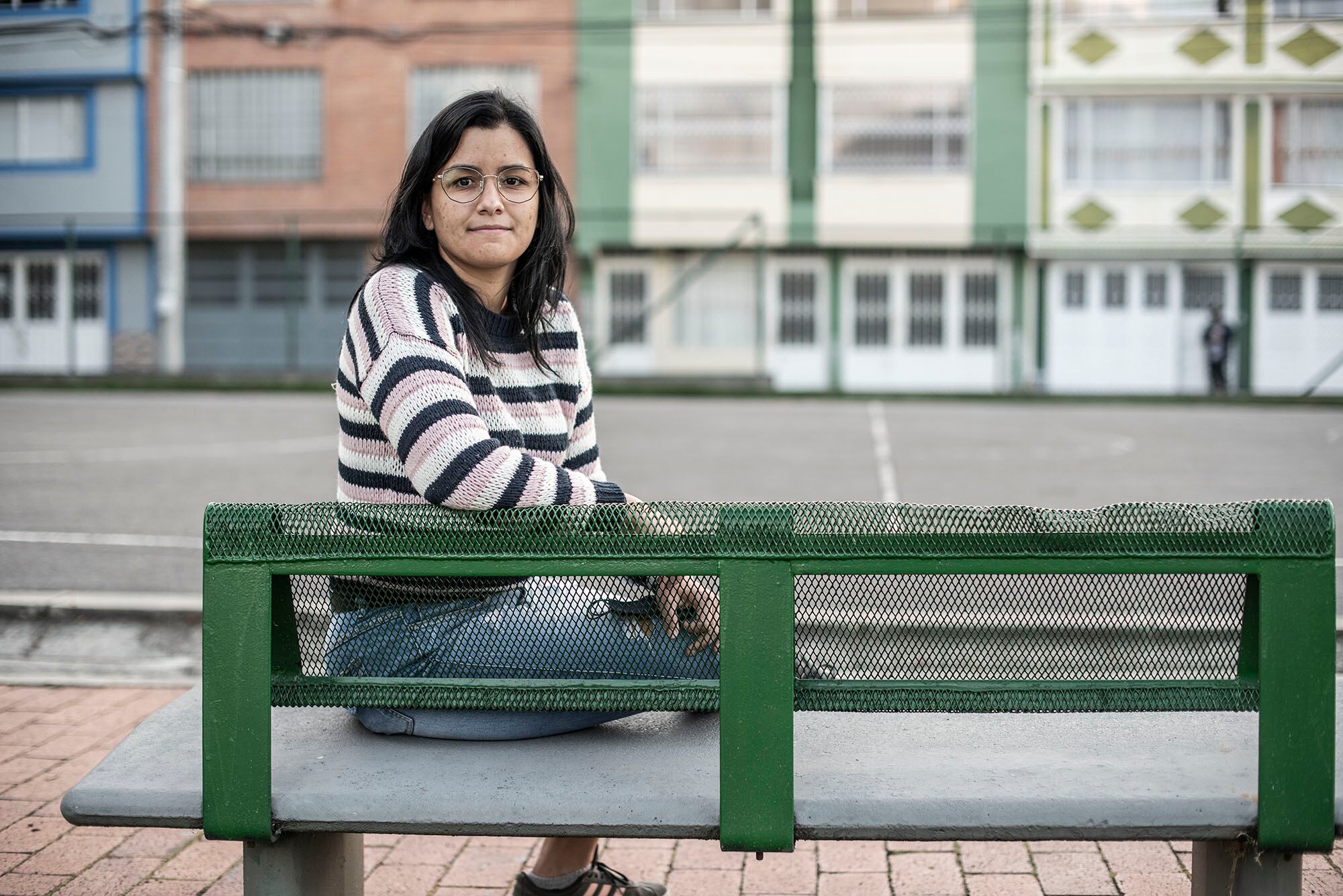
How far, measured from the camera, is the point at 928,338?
2833 cm

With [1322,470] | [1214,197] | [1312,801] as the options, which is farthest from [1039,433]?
[1214,197]

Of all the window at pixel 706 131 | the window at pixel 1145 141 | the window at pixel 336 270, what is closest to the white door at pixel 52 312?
the window at pixel 336 270

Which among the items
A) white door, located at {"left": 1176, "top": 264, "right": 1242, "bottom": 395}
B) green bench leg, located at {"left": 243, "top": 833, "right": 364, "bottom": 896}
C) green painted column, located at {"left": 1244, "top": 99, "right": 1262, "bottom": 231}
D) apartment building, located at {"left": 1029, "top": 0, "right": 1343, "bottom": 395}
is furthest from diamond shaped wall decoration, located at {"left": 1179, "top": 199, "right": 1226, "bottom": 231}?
green bench leg, located at {"left": 243, "top": 833, "right": 364, "bottom": 896}

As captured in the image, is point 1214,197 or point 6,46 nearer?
point 1214,197

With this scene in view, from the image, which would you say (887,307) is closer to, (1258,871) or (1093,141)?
(1093,141)

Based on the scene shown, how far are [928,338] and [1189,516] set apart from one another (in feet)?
87.8

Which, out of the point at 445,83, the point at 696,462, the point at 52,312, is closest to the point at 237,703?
the point at 696,462

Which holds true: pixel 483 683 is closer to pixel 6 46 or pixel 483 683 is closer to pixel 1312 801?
pixel 1312 801

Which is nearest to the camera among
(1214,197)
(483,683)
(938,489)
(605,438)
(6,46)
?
(483,683)

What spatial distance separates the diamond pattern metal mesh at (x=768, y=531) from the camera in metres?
2.04

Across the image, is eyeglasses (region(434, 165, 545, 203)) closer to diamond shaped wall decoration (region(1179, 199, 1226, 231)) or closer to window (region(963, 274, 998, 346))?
window (region(963, 274, 998, 346))

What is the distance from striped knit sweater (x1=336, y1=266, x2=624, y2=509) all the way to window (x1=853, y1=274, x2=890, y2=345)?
2611 centimetres

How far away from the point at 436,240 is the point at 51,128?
101 ft

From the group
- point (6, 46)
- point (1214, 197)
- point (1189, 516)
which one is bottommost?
point (1189, 516)
